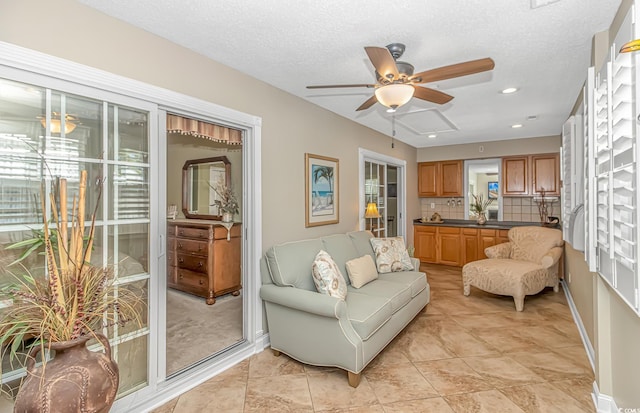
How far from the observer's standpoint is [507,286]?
396cm

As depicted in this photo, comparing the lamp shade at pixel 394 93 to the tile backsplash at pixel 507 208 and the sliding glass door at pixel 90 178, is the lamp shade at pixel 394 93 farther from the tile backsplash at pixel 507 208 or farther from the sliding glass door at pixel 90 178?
the tile backsplash at pixel 507 208

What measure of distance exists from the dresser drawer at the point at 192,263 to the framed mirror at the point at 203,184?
68 cm

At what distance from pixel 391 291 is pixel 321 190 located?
141 centimetres

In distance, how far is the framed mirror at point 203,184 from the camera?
475 centimetres

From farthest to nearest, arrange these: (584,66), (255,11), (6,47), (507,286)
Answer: (507,286)
(584,66)
(255,11)
(6,47)

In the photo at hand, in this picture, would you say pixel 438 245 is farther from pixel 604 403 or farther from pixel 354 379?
pixel 354 379

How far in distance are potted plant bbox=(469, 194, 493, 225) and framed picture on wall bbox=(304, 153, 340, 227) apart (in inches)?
138

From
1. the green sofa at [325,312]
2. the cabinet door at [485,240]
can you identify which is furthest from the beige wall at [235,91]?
the cabinet door at [485,240]

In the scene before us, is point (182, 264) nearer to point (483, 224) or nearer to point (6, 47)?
point (6, 47)

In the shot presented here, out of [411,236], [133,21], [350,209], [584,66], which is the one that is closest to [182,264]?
[350,209]

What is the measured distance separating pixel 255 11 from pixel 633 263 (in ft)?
7.53

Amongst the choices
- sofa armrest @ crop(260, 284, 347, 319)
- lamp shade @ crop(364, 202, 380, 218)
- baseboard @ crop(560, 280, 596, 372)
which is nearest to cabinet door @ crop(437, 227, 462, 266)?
baseboard @ crop(560, 280, 596, 372)

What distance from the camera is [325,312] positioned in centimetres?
234

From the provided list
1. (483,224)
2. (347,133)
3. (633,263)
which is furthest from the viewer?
(483,224)
